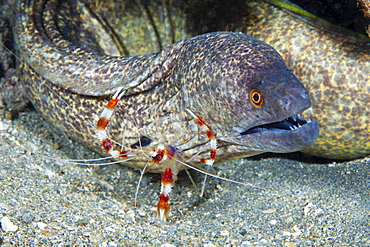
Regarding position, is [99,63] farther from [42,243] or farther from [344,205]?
[344,205]

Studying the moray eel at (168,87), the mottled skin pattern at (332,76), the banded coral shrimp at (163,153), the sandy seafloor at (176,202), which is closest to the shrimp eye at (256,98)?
the moray eel at (168,87)

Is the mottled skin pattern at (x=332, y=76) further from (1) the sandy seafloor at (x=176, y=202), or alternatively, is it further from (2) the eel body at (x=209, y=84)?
(1) the sandy seafloor at (x=176, y=202)

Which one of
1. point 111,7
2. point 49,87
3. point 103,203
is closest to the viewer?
point 103,203

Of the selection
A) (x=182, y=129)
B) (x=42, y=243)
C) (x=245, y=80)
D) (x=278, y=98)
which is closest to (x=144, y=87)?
(x=182, y=129)

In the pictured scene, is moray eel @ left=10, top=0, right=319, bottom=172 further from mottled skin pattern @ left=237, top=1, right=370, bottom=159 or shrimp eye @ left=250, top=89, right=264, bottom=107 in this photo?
mottled skin pattern @ left=237, top=1, right=370, bottom=159

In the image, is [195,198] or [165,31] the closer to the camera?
[195,198]

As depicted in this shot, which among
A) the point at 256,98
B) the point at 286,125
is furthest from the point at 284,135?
the point at 256,98
